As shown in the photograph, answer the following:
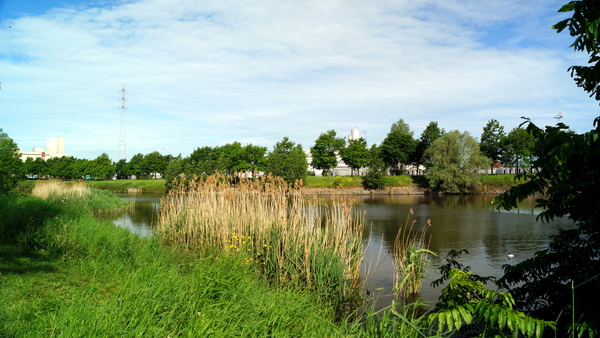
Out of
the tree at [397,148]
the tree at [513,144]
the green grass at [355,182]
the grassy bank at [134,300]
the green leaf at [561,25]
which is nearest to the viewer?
the green leaf at [561,25]

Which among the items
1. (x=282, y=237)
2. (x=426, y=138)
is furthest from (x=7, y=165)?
(x=426, y=138)

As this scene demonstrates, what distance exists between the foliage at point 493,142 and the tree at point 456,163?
1057 cm

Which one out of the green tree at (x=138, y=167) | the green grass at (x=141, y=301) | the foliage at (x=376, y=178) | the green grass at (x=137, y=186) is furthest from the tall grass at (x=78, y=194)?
the green tree at (x=138, y=167)

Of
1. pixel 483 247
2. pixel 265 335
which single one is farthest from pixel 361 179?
pixel 265 335

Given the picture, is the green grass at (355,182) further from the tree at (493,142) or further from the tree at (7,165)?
the tree at (7,165)

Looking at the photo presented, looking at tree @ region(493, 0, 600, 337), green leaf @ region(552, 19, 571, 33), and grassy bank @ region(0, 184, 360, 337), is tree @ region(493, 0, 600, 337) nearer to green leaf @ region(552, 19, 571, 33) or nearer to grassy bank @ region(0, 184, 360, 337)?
green leaf @ region(552, 19, 571, 33)

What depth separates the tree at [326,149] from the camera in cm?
6069

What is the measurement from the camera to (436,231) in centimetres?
1764

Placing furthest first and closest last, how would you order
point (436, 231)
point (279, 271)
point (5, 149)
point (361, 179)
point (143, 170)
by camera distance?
point (143, 170) < point (361, 179) < point (5, 149) < point (436, 231) < point (279, 271)

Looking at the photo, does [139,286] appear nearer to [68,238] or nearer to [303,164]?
[68,238]

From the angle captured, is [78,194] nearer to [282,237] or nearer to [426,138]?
[282,237]

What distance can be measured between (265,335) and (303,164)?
47083 mm

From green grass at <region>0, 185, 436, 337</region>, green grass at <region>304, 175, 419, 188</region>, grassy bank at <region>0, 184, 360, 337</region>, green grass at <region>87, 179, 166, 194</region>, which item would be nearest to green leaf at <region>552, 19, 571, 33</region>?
green grass at <region>0, 185, 436, 337</region>

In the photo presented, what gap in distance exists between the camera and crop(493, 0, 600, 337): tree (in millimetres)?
2945
